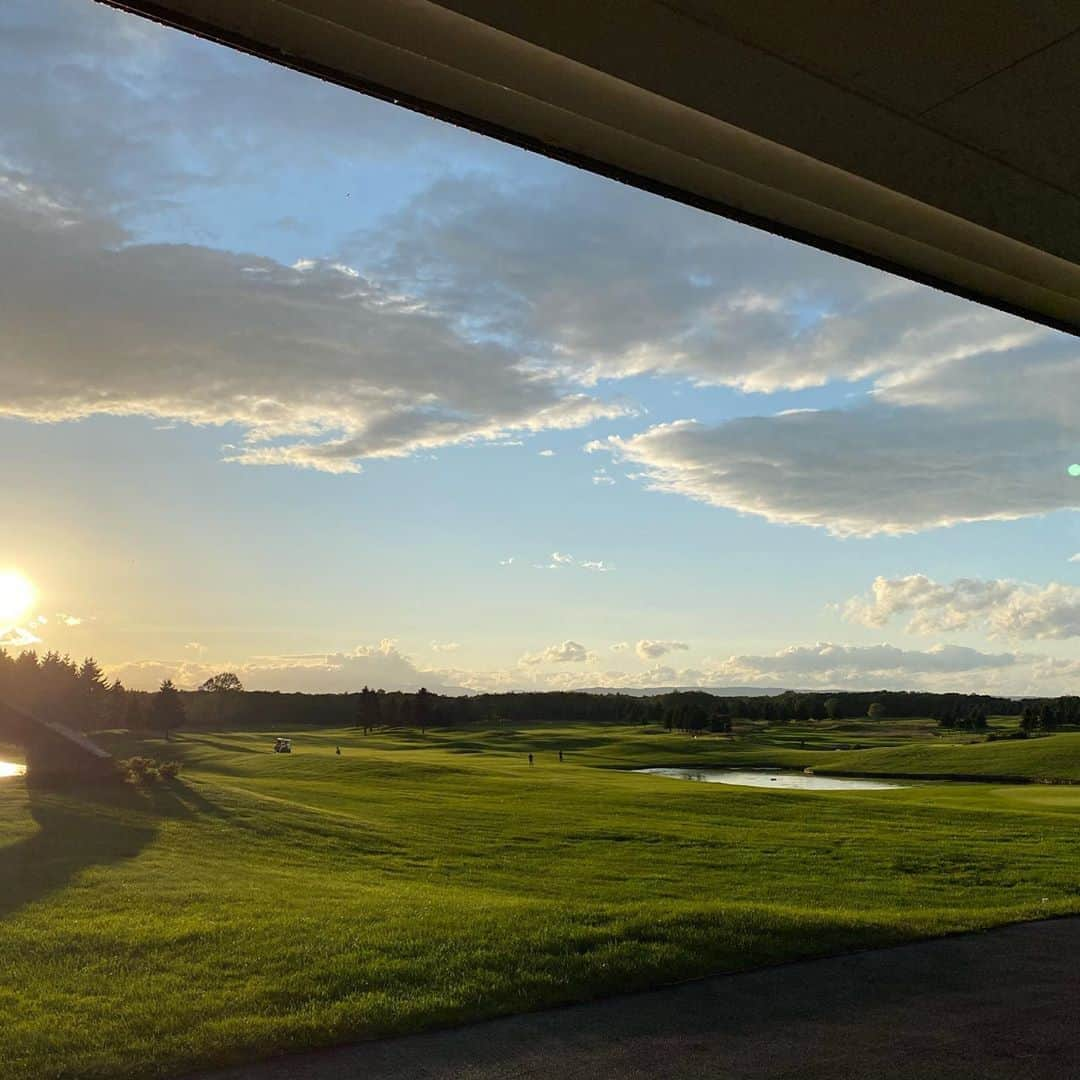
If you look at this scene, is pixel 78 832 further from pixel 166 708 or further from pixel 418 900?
pixel 166 708

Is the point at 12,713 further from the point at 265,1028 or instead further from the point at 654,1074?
the point at 654,1074

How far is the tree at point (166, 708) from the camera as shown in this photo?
299 feet

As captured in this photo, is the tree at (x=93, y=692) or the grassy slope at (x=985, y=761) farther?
the tree at (x=93, y=692)

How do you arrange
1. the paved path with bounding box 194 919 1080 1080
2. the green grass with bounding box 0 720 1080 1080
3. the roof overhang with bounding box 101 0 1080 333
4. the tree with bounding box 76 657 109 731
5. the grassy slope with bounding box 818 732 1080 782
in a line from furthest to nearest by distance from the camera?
the tree with bounding box 76 657 109 731 → the grassy slope with bounding box 818 732 1080 782 → the green grass with bounding box 0 720 1080 1080 → the paved path with bounding box 194 919 1080 1080 → the roof overhang with bounding box 101 0 1080 333

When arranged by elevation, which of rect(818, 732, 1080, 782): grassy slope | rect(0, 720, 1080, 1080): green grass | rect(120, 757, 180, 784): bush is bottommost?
rect(818, 732, 1080, 782): grassy slope

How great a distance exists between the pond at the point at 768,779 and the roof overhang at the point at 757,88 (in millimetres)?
44546

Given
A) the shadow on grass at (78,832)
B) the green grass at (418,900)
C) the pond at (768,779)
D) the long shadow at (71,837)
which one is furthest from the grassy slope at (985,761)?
the long shadow at (71,837)

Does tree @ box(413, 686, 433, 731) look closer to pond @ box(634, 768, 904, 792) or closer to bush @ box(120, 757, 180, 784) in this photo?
pond @ box(634, 768, 904, 792)

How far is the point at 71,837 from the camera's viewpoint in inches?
666

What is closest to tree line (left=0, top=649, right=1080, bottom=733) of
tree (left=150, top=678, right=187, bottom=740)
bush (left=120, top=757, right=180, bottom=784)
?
tree (left=150, top=678, right=187, bottom=740)

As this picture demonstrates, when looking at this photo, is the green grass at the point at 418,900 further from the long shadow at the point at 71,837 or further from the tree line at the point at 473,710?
the tree line at the point at 473,710

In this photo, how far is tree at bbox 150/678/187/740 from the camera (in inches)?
3593

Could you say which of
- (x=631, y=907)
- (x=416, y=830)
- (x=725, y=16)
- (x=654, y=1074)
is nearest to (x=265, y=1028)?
(x=654, y=1074)

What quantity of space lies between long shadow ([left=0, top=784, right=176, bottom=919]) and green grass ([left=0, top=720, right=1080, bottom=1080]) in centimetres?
8
